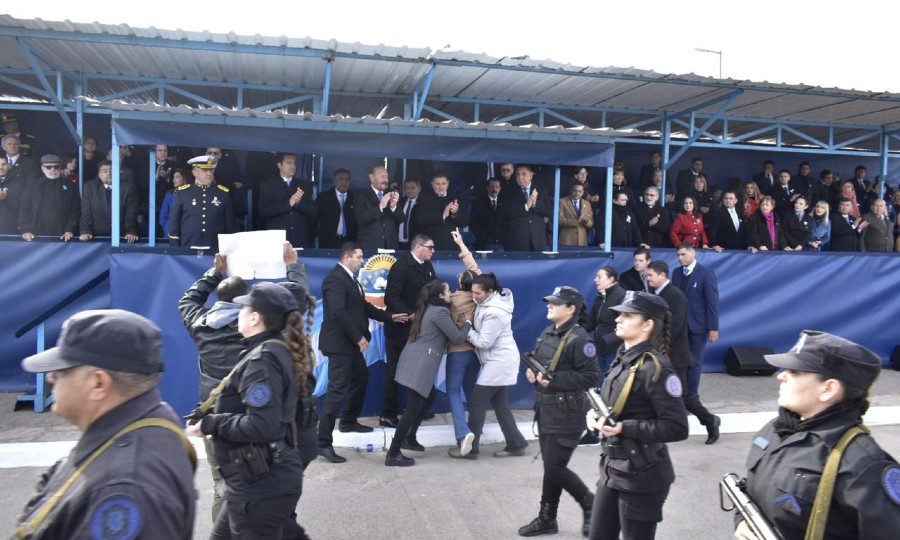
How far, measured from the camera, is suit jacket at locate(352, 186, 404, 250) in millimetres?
7766

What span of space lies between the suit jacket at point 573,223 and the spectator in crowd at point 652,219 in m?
0.91

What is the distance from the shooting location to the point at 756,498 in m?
2.55

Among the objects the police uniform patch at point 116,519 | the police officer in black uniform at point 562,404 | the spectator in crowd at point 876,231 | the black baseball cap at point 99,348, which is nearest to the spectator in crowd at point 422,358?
the police officer in black uniform at point 562,404

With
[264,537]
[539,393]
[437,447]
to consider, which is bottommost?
[437,447]

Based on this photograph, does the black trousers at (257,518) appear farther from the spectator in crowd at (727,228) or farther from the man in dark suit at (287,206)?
the spectator in crowd at (727,228)

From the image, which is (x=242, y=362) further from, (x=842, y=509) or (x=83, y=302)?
(x=83, y=302)

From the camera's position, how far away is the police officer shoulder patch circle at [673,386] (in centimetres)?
360

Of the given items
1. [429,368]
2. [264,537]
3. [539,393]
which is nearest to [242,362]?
[264,537]

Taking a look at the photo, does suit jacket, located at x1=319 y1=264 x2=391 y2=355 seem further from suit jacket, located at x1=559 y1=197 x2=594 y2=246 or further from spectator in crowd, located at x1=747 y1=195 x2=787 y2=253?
spectator in crowd, located at x1=747 y1=195 x2=787 y2=253

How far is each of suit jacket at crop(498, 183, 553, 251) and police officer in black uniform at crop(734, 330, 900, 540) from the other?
19.1 feet

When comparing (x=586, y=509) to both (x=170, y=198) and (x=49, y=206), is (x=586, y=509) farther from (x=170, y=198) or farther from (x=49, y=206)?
(x=49, y=206)

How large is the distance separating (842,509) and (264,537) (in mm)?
2458

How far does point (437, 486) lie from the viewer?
227 inches

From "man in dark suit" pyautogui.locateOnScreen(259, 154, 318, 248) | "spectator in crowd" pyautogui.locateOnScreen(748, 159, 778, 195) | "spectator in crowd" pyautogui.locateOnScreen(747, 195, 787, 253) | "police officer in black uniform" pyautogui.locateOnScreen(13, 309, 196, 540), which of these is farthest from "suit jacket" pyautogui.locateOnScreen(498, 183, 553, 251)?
"police officer in black uniform" pyautogui.locateOnScreen(13, 309, 196, 540)
